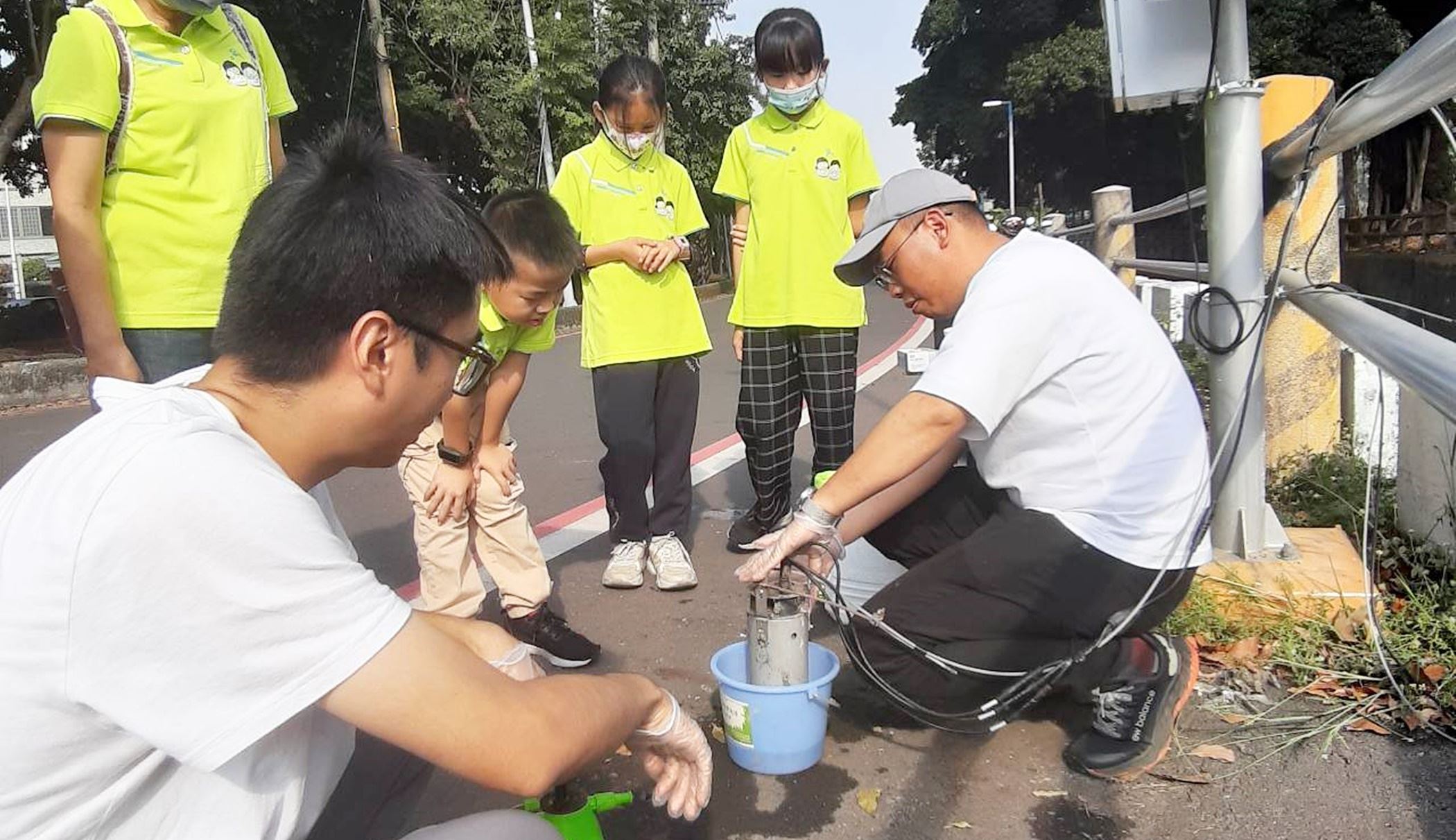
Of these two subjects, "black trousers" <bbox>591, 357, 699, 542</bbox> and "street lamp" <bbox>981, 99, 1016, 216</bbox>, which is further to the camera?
"street lamp" <bbox>981, 99, 1016, 216</bbox>

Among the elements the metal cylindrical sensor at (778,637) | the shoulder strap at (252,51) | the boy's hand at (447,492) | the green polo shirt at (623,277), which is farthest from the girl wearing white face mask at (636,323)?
the metal cylindrical sensor at (778,637)

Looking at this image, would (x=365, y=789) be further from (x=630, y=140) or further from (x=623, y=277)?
(x=630, y=140)

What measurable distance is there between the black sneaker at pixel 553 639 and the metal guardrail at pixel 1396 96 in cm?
233

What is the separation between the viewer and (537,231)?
2.93m

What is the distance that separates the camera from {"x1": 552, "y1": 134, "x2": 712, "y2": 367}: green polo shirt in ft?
12.3

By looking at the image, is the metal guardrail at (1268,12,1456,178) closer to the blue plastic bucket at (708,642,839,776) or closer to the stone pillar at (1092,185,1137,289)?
the blue plastic bucket at (708,642,839,776)

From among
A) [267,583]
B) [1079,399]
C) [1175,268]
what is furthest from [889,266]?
[1175,268]

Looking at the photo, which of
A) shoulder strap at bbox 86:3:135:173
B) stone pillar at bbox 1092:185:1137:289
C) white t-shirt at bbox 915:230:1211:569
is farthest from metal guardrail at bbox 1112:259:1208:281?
shoulder strap at bbox 86:3:135:173

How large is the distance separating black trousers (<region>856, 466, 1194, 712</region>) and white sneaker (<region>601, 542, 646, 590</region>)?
4.28 ft

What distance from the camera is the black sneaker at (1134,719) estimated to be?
2348 mm

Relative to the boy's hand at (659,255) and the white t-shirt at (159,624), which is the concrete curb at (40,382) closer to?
the boy's hand at (659,255)

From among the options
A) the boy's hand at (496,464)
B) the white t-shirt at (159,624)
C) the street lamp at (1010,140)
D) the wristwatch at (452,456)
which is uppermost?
the street lamp at (1010,140)

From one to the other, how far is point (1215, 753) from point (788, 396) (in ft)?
6.83

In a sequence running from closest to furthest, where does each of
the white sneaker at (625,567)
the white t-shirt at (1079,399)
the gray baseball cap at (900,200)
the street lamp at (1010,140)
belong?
the white t-shirt at (1079,399) → the gray baseball cap at (900,200) → the white sneaker at (625,567) → the street lamp at (1010,140)
